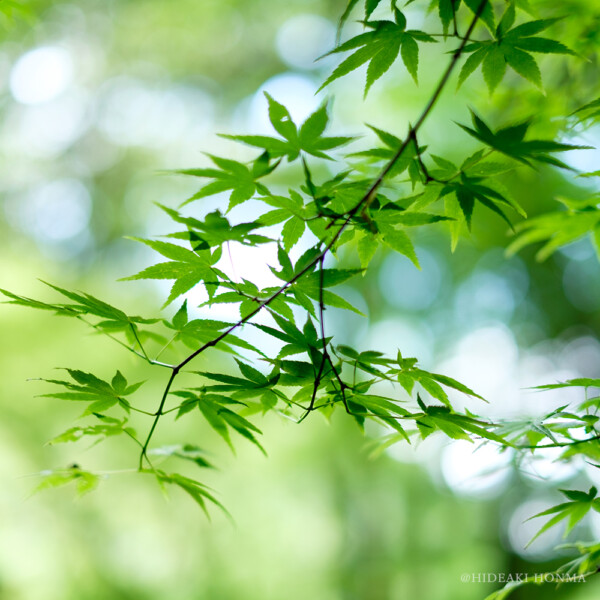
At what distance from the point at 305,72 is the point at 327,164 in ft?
2.68

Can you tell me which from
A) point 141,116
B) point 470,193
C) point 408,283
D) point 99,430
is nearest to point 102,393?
point 99,430

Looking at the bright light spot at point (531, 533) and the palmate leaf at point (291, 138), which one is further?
the bright light spot at point (531, 533)

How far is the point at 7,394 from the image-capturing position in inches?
139

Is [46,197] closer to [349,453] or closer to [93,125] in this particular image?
[93,125]

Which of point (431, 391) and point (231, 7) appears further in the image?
point (231, 7)

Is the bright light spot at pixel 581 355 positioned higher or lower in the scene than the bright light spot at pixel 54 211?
lower

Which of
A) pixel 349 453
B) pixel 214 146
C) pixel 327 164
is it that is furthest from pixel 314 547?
pixel 214 146

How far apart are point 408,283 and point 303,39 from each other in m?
2.06

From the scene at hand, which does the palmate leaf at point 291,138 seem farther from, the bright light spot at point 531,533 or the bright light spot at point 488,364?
the bright light spot at point 488,364

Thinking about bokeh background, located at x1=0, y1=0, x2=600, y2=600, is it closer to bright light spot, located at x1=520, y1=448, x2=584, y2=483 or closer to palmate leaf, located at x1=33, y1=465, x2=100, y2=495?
bright light spot, located at x1=520, y1=448, x2=584, y2=483

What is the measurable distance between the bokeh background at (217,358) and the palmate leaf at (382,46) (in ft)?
9.17

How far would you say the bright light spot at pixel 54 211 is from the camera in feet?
12.7

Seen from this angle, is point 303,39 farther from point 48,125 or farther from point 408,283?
point 408,283

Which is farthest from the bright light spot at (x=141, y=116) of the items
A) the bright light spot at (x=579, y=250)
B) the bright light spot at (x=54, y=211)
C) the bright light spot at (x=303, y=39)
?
the bright light spot at (x=579, y=250)
